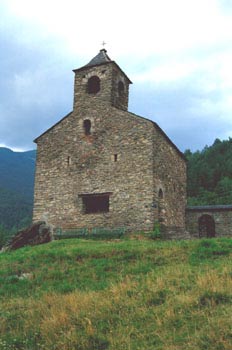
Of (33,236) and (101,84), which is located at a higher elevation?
(101,84)

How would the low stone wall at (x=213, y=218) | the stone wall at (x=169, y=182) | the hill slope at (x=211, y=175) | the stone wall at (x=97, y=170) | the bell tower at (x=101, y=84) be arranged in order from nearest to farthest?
1. the stone wall at (x=97, y=170)
2. the stone wall at (x=169, y=182)
3. the bell tower at (x=101, y=84)
4. the low stone wall at (x=213, y=218)
5. the hill slope at (x=211, y=175)

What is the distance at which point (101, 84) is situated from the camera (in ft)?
75.3

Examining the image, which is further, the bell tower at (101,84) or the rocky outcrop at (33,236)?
the bell tower at (101,84)

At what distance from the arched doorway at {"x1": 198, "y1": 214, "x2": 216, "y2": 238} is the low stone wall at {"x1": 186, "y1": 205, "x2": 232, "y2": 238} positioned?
0.11 metres

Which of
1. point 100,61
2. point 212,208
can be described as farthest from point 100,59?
point 212,208

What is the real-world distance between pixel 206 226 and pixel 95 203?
775 cm

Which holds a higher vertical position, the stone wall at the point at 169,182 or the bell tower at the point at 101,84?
the bell tower at the point at 101,84

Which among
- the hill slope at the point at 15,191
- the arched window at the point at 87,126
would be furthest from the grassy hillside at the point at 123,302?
the hill slope at the point at 15,191

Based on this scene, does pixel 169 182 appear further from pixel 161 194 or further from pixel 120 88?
pixel 120 88

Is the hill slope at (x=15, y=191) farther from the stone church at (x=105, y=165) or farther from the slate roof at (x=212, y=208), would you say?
the slate roof at (x=212, y=208)

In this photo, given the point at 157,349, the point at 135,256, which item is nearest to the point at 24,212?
the point at 135,256

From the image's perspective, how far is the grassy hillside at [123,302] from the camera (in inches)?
271

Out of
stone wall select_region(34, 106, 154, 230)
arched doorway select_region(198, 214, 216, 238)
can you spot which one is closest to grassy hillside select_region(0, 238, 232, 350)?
stone wall select_region(34, 106, 154, 230)

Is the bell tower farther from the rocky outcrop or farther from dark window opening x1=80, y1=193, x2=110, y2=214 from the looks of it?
the rocky outcrop
